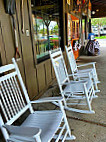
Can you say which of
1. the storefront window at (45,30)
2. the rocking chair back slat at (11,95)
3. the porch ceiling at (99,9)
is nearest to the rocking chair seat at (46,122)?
the rocking chair back slat at (11,95)

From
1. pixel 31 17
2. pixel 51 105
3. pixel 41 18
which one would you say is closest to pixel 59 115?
pixel 51 105

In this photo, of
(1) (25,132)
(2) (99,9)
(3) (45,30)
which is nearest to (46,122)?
(1) (25,132)

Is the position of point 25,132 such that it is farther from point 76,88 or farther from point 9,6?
point 9,6

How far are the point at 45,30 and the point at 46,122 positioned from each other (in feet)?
7.58

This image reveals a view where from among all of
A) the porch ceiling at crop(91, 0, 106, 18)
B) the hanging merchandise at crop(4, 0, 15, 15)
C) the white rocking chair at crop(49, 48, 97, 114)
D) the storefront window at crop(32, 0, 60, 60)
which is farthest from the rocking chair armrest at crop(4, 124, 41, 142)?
the porch ceiling at crop(91, 0, 106, 18)

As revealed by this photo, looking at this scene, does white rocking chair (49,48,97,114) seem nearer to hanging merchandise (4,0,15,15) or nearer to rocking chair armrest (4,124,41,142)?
hanging merchandise (4,0,15,15)

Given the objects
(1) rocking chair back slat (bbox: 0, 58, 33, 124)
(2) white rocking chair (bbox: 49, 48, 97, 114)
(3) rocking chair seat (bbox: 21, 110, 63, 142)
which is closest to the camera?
Result: (3) rocking chair seat (bbox: 21, 110, 63, 142)

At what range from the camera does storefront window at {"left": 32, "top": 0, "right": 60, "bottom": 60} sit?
274cm

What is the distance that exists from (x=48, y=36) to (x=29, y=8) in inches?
41.9

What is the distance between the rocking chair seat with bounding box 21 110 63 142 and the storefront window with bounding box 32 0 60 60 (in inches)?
60.0

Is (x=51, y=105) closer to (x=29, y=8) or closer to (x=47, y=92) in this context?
(x=47, y=92)

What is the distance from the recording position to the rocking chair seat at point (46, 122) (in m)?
1.22

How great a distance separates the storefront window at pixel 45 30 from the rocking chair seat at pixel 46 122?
1525 mm

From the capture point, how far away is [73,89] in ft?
7.06
